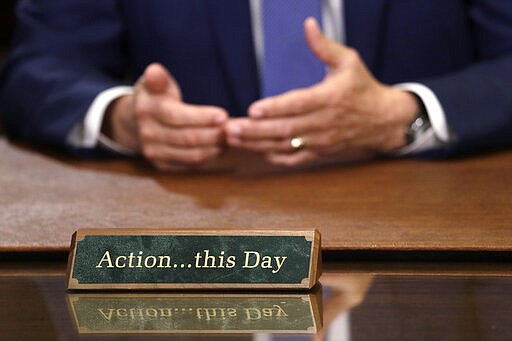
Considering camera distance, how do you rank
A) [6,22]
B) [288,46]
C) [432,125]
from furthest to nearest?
1. [6,22]
2. [288,46]
3. [432,125]

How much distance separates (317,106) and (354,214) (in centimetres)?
35

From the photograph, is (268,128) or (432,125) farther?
(432,125)

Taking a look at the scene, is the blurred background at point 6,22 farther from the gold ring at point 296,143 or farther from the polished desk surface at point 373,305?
the polished desk surface at point 373,305

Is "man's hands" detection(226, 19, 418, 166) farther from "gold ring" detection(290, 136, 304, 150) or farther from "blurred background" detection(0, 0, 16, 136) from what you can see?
"blurred background" detection(0, 0, 16, 136)

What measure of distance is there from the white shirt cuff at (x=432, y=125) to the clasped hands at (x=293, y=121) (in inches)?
0.7

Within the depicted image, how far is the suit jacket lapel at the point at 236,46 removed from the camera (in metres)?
1.76

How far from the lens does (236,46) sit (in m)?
1.78

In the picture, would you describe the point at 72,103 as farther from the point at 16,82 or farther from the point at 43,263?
the point at 43,263

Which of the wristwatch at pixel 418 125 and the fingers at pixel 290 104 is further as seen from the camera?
the wristwatch at pixel 418 125

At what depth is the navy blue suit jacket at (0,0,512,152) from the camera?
174 centimetres

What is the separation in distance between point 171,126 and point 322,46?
0.87 ft

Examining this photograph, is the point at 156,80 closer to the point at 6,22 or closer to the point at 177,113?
the point at 177,113

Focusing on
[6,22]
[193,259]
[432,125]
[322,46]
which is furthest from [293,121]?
[6,22]

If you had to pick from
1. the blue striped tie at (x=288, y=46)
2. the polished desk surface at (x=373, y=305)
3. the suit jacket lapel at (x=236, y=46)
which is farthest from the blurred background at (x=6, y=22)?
the polished desk surface at (x=373, y=305)
